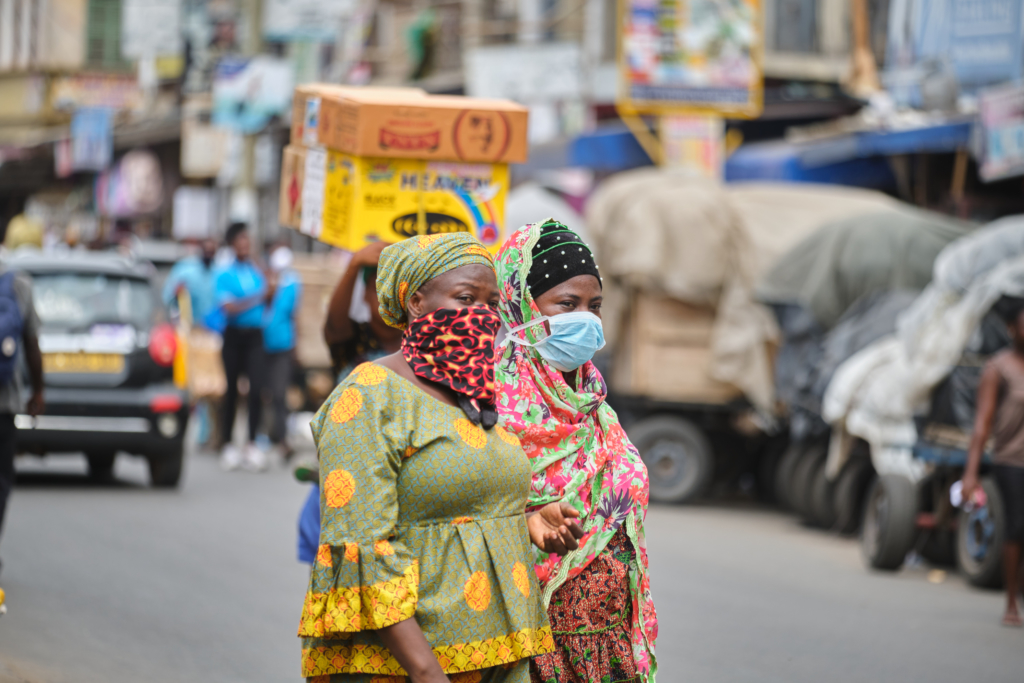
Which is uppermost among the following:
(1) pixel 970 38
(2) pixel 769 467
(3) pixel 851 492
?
(1) pixel 970 38

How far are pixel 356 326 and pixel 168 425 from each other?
263 inches

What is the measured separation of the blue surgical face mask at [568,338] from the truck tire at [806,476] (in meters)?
8.16

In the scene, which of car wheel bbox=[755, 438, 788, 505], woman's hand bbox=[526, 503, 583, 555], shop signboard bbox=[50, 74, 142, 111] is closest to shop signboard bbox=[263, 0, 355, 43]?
car wheel bbox=[755, 438, 788, 505]

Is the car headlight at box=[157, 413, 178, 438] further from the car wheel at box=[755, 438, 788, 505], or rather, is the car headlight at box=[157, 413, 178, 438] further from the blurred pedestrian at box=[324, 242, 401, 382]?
the blurred pedestrian at box=[324, 242, 401, 382]

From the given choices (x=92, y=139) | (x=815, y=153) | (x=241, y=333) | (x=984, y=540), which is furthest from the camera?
(x=92, y=139)

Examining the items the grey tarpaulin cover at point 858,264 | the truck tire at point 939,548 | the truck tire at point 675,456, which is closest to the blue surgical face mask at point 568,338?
the truck tire at point 939,548

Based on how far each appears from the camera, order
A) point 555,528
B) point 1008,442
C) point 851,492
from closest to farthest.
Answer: point 555,528
point 1008,442
point 851,492

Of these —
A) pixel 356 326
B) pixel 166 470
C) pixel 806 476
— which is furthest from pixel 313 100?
pixel 806 476

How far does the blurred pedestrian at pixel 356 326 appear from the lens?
475 centimetres

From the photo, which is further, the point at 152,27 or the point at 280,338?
the point at 152,27

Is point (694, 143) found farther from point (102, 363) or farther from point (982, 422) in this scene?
point (982, 422)

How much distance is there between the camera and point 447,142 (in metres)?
4.92

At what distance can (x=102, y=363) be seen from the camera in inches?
437

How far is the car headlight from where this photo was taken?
1115 centimetres
